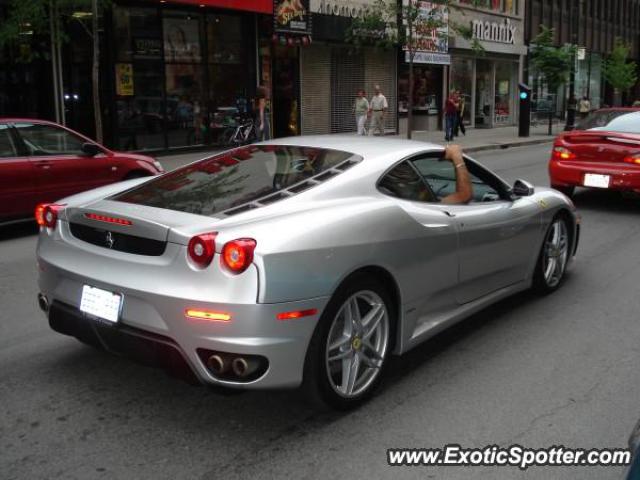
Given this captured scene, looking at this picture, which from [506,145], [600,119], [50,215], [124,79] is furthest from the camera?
[506,145]

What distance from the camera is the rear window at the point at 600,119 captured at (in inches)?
436

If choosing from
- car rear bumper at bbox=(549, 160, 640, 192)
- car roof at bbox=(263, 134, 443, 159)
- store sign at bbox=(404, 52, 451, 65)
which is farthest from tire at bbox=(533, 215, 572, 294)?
store sign at bbox=(404, 52, 451, 65)

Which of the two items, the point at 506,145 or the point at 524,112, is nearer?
the point at 506,145

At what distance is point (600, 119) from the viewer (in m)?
11.3

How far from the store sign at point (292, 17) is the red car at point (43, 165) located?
12.7 metres

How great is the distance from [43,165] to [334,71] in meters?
17.7

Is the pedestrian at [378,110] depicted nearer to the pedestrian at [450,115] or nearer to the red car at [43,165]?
the pedestrian at [450,115]

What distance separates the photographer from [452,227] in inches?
175

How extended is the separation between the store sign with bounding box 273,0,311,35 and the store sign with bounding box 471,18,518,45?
1236cm

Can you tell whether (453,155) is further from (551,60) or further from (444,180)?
(551,60)

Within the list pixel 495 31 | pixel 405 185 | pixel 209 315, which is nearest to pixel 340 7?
pixel 495 31

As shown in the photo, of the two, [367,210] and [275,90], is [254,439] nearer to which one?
[367,210]

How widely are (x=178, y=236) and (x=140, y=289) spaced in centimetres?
30

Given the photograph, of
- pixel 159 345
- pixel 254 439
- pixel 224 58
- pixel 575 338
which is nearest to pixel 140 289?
pixel 159 345
